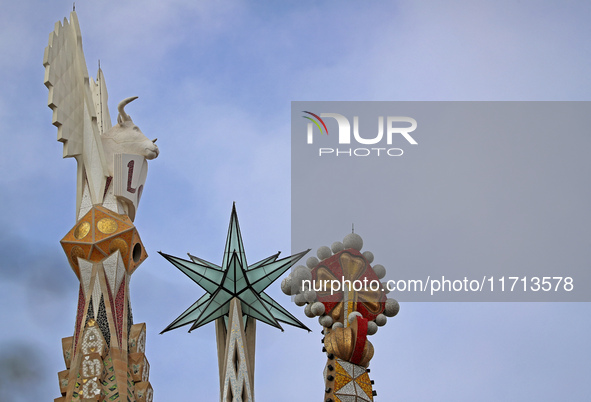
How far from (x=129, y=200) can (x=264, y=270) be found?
369cm

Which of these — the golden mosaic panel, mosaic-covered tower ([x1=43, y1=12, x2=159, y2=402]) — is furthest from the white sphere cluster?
the golden mosaic panel

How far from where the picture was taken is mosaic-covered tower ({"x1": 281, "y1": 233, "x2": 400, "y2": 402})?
91.1 feet

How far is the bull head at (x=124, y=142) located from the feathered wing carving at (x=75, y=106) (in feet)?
0.96

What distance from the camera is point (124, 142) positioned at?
31.0 metres

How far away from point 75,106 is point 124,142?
1465mm

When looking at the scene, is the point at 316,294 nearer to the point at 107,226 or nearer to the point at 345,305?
the point at 345,305

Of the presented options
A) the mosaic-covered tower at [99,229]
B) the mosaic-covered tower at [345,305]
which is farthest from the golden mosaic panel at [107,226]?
the mosaic-covered tower at [345,305]

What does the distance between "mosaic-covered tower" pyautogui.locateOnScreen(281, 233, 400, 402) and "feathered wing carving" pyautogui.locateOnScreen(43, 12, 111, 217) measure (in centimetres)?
554

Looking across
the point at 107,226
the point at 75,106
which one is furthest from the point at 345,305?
the point at 75,106

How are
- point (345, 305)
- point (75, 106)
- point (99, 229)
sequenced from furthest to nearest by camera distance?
point (75, 106), point (99, 229), point (345, 305)

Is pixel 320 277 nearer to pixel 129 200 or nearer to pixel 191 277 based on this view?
pixel 191 277

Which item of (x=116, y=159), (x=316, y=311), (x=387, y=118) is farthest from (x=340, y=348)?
(x=116, y=159)

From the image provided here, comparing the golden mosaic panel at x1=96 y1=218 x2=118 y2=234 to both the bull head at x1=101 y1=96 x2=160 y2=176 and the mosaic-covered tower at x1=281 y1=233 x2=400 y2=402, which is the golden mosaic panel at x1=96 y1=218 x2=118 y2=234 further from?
the mosaic-covered tower at x1=281 y1=233 x2=400 y2=402

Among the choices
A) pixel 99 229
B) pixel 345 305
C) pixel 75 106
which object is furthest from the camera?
pixel 75 106
